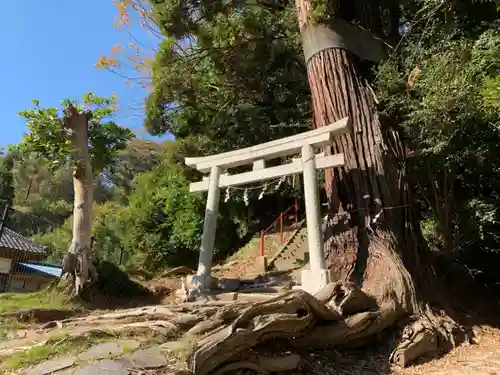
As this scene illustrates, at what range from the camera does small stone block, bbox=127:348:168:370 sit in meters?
3.03

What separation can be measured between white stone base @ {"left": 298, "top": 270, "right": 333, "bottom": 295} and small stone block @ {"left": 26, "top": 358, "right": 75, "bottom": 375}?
3490 mm

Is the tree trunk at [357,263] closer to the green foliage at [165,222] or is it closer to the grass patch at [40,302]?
the grass patch at [40,302]

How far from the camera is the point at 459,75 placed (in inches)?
237

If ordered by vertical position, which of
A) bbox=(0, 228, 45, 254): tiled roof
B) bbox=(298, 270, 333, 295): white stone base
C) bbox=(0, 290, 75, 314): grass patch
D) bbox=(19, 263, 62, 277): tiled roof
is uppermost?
bbox=(0, 228, 45, 254): tiled roof

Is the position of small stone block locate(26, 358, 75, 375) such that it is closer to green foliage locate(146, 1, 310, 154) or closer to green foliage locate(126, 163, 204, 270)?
green foliage locate(146, 1, 310, 154)

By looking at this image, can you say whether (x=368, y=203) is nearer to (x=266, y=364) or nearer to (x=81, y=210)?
(x=266, y=364)

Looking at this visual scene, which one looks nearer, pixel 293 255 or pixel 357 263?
pixel 357 263

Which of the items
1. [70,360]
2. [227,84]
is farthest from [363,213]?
[227,84]

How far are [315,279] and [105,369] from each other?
3653 mm

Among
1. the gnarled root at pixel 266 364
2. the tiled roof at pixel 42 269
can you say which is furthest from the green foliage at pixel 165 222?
the gnarled root at pixel 266 364

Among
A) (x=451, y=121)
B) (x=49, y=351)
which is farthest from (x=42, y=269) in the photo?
(x=451, y=121)

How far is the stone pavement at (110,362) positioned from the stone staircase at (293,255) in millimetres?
7977

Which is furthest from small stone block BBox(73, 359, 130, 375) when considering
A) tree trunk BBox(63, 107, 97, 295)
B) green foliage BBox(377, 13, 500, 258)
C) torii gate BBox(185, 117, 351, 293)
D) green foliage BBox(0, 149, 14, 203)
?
green foliage BBox(0, 149, 14, 203)

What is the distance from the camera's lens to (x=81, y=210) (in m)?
8.52
